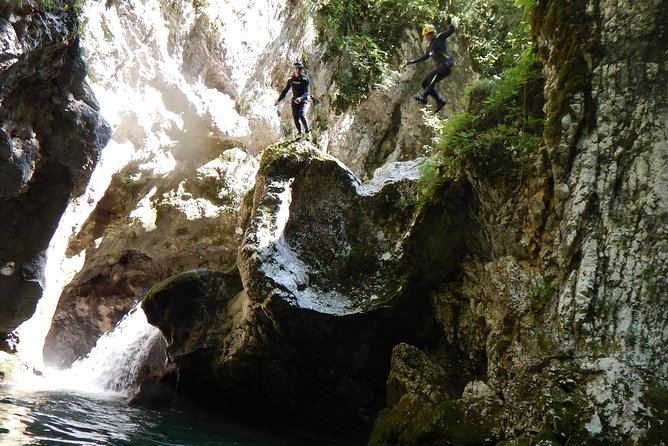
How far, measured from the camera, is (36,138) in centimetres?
791

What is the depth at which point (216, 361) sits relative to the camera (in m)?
9.14

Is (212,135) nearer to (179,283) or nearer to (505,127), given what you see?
(179,283)

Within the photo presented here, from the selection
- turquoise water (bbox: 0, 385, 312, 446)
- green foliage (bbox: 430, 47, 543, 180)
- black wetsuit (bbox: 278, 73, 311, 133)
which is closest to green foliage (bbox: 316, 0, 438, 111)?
black wetsuit (bbox: 278, 73, 311, 133)

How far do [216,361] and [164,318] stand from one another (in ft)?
6.36

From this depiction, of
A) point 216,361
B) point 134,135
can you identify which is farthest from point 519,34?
point 134,135

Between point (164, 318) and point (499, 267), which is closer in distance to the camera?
point (499, 267)

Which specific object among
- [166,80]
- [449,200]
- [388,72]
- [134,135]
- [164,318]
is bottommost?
[164,318]

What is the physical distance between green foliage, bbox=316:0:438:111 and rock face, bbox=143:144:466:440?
5.09 metres

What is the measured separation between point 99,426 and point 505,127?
6.61 m

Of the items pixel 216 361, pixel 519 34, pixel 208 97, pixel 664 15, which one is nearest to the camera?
pixel 664 15

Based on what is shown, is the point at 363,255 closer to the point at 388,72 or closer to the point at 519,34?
the point at 519,34

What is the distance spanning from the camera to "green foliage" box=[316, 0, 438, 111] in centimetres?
1411

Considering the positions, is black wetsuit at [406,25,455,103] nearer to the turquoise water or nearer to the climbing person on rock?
the climbing person on rock

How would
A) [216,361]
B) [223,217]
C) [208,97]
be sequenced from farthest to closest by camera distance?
[223,217] → [208,97] → [216,361]
